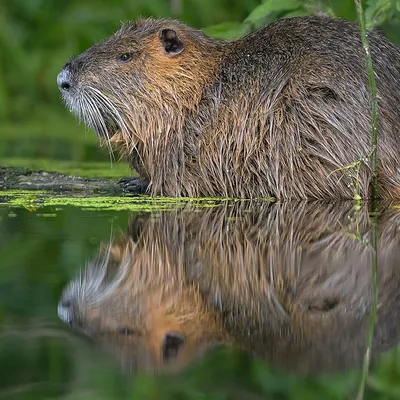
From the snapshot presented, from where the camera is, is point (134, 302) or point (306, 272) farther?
point (306, 272)

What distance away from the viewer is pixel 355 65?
4234mm

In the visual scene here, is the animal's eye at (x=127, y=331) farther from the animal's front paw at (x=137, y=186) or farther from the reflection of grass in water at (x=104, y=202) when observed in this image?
the animal's front paw at (x=137, y=186)

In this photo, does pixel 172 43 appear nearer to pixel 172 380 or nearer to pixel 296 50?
pixel 296 50

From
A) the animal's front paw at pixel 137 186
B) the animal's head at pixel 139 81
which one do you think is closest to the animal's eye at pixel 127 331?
the animal's head at pixel 139 81

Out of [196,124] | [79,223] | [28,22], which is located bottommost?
[79,223]

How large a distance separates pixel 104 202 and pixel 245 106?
686 mm

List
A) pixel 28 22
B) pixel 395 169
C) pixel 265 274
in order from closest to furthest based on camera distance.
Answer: pixel 265 274 → pixel 395 169 → pixel 28 22

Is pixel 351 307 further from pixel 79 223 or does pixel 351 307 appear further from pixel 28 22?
pixel 28 22

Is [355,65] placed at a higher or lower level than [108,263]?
higher

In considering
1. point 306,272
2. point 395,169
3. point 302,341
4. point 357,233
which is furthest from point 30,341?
point 395,169

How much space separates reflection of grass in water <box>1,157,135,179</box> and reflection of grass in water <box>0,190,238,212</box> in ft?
3.06

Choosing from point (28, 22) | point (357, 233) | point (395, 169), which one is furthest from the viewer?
point (28, 22)

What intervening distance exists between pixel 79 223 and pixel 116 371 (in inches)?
76.2

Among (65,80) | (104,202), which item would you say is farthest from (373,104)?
(65,80)
